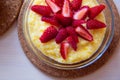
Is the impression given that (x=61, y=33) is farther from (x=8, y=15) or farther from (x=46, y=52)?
(x=8, y=15)

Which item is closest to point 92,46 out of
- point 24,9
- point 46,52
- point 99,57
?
point 99,57

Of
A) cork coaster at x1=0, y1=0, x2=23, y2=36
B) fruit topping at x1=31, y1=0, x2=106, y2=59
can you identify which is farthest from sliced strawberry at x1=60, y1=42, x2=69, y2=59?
cork coaster at x1=0, y1=0, x2=23, y2=36

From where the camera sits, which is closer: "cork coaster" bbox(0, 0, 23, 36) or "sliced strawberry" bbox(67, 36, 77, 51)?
"sliced strawberry" bbox(67, 36, 77, 51)

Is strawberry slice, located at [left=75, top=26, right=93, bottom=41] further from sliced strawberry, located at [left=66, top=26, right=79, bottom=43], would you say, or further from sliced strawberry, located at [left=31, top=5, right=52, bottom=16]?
sliced strawberry, located at [left=31, top=5, right=52, bottom=16]

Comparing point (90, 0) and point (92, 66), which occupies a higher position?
point (90, 0)

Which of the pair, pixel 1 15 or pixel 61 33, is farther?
pixel 1 15

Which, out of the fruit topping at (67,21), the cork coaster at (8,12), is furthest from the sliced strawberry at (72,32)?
the cork coaster at (8,12)
